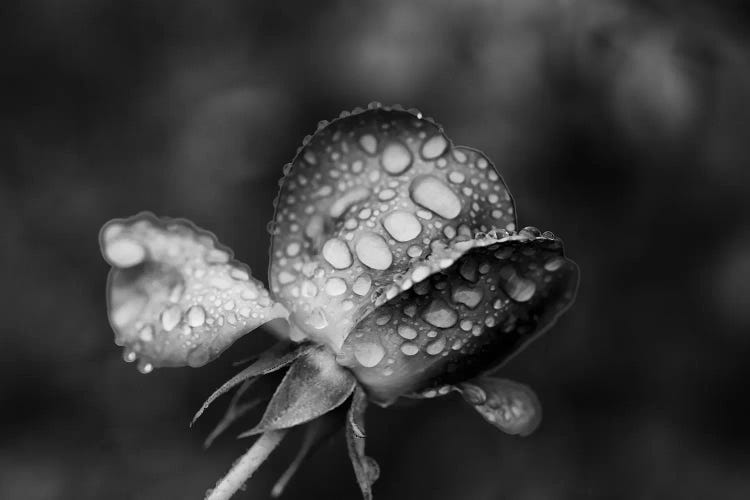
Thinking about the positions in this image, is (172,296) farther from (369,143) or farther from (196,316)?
(369,143)

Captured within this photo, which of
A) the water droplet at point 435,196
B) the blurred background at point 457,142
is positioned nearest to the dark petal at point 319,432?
the water droplet at point 435,196

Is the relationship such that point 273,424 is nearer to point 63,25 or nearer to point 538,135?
point 538,135

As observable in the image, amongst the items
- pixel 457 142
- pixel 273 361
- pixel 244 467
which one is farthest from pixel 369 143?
pixel 457 142

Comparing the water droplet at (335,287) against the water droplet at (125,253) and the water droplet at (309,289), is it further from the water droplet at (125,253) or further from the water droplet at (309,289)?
the water droplet at (125,253)

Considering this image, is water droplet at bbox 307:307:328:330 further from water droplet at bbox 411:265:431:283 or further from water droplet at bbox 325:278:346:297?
water droplet at bbox 411:265:431:283

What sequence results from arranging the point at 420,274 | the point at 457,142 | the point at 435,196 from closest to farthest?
1. the point at 420,274
2. the point at 435,196
3. the point at 457,142

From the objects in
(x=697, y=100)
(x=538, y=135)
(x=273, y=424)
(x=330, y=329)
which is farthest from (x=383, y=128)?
(x=697, y=100)

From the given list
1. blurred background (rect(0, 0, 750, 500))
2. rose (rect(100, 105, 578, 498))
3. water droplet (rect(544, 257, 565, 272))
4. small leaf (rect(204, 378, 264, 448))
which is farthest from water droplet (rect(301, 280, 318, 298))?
blurred background (rect(0, 0, 750, 500))
